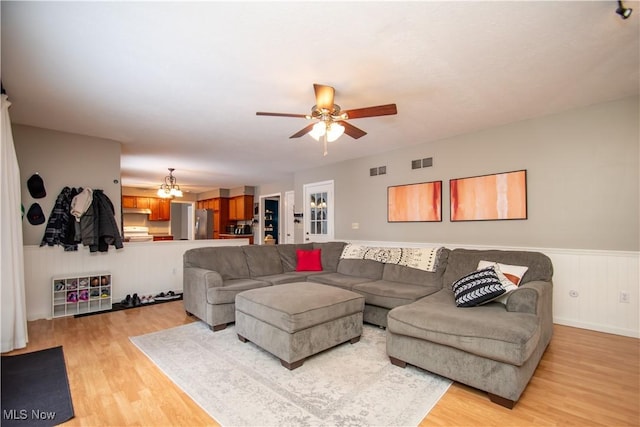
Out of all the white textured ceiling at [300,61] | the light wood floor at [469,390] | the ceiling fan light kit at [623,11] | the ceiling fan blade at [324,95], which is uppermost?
the white textured ceiling at [300,61]

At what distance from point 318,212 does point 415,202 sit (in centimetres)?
239

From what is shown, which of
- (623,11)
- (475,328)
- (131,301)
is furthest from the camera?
Answer: (131,301)

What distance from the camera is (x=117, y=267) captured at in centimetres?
451

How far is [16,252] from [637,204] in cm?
636

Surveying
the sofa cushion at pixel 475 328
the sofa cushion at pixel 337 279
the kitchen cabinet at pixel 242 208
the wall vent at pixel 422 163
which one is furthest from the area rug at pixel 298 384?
the kitchen cabinet at pixel 242 208

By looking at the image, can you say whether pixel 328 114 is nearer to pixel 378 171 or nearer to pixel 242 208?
pixel 378 171

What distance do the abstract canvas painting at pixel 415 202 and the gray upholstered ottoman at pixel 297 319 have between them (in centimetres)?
224

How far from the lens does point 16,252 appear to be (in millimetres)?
2922

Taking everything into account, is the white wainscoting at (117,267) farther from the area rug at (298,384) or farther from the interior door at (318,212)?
the area rug at (298,384)

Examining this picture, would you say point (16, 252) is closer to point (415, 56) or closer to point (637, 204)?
point (415, 56)

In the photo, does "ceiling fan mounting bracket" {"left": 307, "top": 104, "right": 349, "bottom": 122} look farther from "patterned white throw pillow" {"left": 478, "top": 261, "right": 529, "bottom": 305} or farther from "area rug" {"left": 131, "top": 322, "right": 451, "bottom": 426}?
A: "area rug" {"left": 131, "top": 322, "right": 451, "bottom": 426}

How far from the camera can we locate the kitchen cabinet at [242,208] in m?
9.06

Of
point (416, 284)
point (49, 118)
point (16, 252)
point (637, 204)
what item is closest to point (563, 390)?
point (416, 284)

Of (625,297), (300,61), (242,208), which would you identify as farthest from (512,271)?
(242,208)
